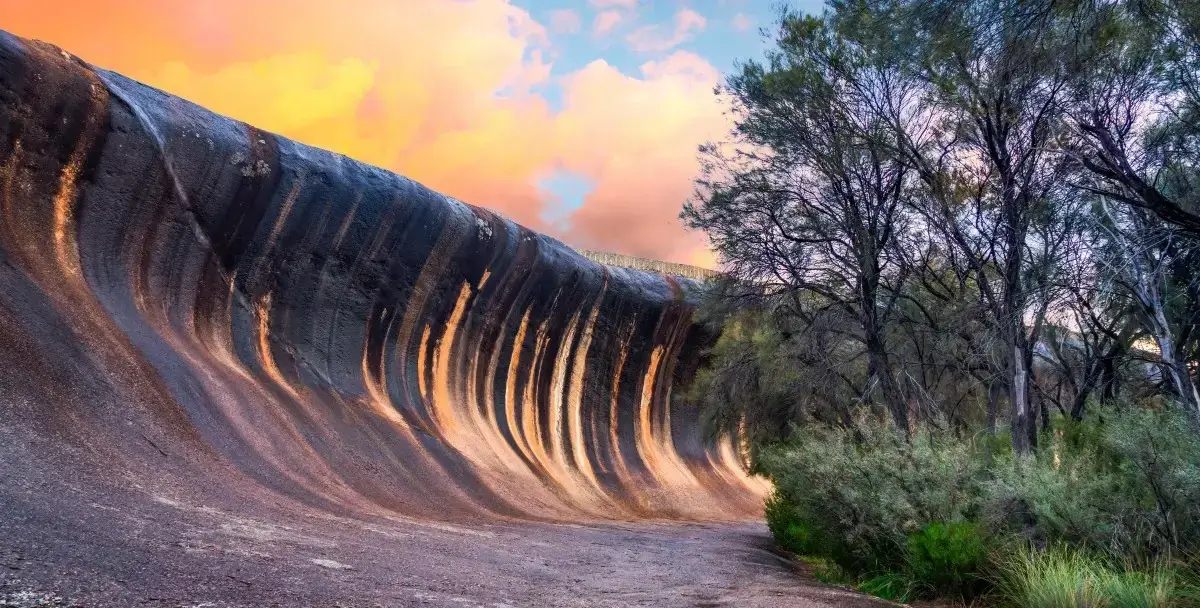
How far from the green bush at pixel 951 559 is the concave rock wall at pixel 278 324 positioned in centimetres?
771

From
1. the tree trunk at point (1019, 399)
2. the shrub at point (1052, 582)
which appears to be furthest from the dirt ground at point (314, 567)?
the tree trunk at point (1019, 399)

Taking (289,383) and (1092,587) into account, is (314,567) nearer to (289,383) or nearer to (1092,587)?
(1092,587)

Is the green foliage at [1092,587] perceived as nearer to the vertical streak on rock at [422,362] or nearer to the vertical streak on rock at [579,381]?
the vertical streak on rock at [422,362]

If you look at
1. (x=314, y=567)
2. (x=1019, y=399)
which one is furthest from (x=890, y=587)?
(x=314, y=567)

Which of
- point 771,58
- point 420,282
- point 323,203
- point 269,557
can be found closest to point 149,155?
point 323,203

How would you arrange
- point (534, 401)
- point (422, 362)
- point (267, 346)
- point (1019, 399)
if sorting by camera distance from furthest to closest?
1. point (534, 401)
2. point (422, 362)
3. point (267, 346)
4. point (1019, 399)

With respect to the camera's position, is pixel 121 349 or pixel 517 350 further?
pixel 517 350

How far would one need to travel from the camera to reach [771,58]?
16.0m

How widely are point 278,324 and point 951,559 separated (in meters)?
13.5

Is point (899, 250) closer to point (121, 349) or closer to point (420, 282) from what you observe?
point (420, 282)

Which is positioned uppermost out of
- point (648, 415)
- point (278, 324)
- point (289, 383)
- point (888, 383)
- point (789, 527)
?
point (278, 324)

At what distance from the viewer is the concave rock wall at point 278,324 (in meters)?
11.2

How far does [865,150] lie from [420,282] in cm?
1026

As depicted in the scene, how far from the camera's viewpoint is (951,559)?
788 centimetres
